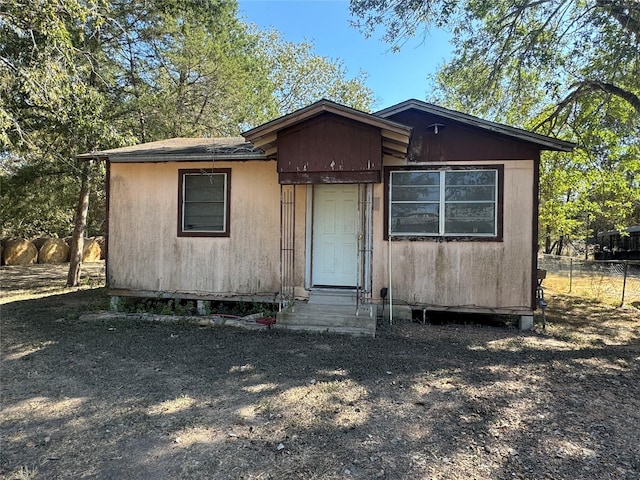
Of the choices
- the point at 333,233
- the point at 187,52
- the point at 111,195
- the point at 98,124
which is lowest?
the point at 333,233

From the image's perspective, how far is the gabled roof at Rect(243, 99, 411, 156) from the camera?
19.3ft

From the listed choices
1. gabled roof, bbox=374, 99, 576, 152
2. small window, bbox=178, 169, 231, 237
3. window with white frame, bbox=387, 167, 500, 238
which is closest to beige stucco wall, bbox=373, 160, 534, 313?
window with white frame, bbox=387, 167, 500, 238

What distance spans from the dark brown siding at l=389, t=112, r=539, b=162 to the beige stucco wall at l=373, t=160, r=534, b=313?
0.61 feet

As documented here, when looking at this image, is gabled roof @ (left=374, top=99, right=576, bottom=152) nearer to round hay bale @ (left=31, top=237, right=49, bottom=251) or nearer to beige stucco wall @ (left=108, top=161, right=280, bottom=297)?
beige stucco wall @ (left=108, top=161, right=280, bottom=297)

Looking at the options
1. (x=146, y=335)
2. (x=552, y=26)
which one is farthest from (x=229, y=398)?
(x=552, y=26)

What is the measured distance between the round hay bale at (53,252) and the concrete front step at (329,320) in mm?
16484

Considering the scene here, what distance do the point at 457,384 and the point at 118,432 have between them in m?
3.20

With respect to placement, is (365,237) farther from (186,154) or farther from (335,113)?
(186,154)

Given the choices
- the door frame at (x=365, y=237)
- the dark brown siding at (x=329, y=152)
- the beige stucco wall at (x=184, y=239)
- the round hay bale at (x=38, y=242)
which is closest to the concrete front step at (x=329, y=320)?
the door frame at (x=365, y=237)

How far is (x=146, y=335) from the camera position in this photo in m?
6.03

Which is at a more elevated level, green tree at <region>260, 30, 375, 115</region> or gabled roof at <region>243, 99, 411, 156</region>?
green tree at <region>260, 30, 375, 115</region>

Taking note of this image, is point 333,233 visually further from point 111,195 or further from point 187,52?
point 187,52

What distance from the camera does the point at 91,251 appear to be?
19.9m

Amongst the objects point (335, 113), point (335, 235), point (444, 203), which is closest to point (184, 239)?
point (335, 235)
